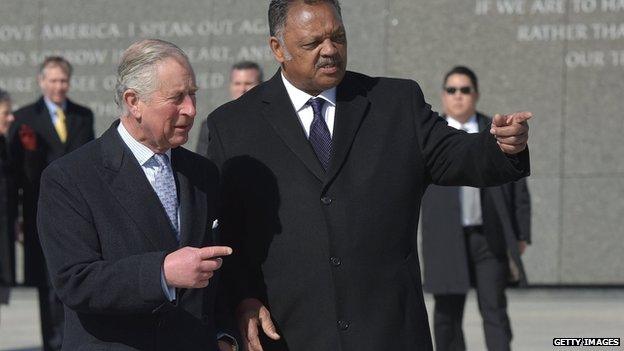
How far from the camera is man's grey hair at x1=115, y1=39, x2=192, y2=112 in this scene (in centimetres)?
404

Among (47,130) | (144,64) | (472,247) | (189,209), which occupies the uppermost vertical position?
(144,64)

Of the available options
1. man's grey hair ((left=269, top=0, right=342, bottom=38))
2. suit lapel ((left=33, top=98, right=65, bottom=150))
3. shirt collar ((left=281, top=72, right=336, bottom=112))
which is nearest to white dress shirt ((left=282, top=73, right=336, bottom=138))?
shirt collar ((left=281, top=72, right=336, bottom=112))

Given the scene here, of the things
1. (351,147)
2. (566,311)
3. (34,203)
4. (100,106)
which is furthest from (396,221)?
(100,106)

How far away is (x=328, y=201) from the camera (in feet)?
14.5

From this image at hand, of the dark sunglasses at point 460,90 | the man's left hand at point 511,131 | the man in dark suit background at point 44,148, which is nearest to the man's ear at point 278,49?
the man's left hand at point 511,131

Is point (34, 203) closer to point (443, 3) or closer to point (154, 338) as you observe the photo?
point (443, 3)

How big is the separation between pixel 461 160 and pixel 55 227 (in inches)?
46.4

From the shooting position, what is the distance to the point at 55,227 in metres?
3.97

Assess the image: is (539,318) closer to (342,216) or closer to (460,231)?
(460,231)

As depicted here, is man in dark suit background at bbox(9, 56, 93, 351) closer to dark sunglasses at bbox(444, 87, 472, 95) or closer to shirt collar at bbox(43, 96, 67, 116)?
shirt collar at bbox(43, 96, 67, 116)

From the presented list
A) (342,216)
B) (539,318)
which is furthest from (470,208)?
(342,216)

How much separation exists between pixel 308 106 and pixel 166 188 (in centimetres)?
65

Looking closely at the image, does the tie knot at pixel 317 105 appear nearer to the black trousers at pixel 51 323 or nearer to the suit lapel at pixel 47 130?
the black trousers at pixel 51 323

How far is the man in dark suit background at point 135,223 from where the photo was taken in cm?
388
